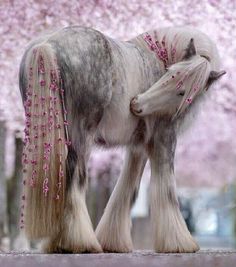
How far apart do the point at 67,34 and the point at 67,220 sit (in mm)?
1140

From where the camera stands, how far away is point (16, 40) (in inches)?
468

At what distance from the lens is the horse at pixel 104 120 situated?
6.15m

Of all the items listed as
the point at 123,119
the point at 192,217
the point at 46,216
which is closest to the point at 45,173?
the point at 46,216

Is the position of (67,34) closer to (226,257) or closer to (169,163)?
(169,163)

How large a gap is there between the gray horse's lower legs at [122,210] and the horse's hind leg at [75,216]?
504 millimetres

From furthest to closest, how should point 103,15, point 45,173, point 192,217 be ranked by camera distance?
point 192,217
point 103,15
point 45,173

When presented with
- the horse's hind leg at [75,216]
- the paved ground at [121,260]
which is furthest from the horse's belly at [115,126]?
the paved ground at [121,260]

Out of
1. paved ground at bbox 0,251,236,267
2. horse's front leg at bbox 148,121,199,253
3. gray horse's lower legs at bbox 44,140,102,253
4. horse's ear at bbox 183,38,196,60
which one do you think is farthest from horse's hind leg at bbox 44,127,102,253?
horse's ear at bbox 183,38,196,60

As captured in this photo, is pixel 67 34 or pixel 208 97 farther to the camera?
pixel 208 97

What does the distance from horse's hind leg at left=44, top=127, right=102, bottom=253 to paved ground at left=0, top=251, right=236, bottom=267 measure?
0.51 feet

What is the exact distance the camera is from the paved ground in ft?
19.8

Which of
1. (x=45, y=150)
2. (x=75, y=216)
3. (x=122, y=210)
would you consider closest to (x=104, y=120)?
(x=45, y=150)

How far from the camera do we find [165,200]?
21.6 feet

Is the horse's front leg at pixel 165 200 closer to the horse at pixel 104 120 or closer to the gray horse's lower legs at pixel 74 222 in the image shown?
the horse at pixel 104 120
